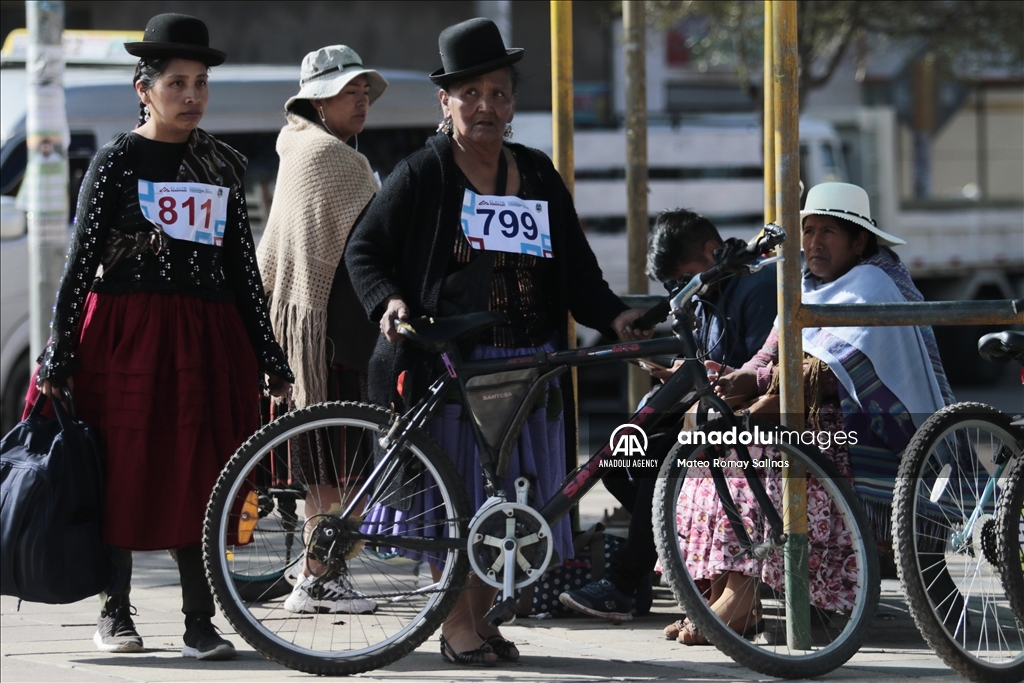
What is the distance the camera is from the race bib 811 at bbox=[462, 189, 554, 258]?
4172 millimetres

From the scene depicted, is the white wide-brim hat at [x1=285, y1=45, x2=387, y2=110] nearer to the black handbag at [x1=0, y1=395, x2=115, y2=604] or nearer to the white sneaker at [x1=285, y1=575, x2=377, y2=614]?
the black handbag at [x1=0, y1=395, x2=115, y2=604]

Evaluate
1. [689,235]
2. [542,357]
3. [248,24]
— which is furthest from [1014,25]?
[542,357]

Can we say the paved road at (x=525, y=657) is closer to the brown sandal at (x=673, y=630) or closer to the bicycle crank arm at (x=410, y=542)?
the brown sandal at (x=673, y=630)

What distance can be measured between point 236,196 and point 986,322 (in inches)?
89.6

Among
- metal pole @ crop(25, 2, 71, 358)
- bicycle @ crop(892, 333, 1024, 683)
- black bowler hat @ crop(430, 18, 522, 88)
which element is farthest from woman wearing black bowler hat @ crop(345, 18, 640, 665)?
metal pole @ crop(25, 2, 71, 358)

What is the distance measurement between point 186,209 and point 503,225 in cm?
98

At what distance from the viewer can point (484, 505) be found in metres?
4.00

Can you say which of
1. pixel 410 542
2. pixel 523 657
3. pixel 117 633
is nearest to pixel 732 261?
pixel 410 542

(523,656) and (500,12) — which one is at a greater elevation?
(500,12)

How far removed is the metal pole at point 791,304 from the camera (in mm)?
4141

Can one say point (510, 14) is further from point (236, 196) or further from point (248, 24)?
point (236, 196)

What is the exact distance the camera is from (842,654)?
3.88 m

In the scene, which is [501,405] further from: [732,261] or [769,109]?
[769,109]

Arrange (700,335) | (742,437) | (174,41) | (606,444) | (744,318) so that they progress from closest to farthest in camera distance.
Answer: (742,437)
(606,444)
(174,41)
(744,318)
(700,335)
